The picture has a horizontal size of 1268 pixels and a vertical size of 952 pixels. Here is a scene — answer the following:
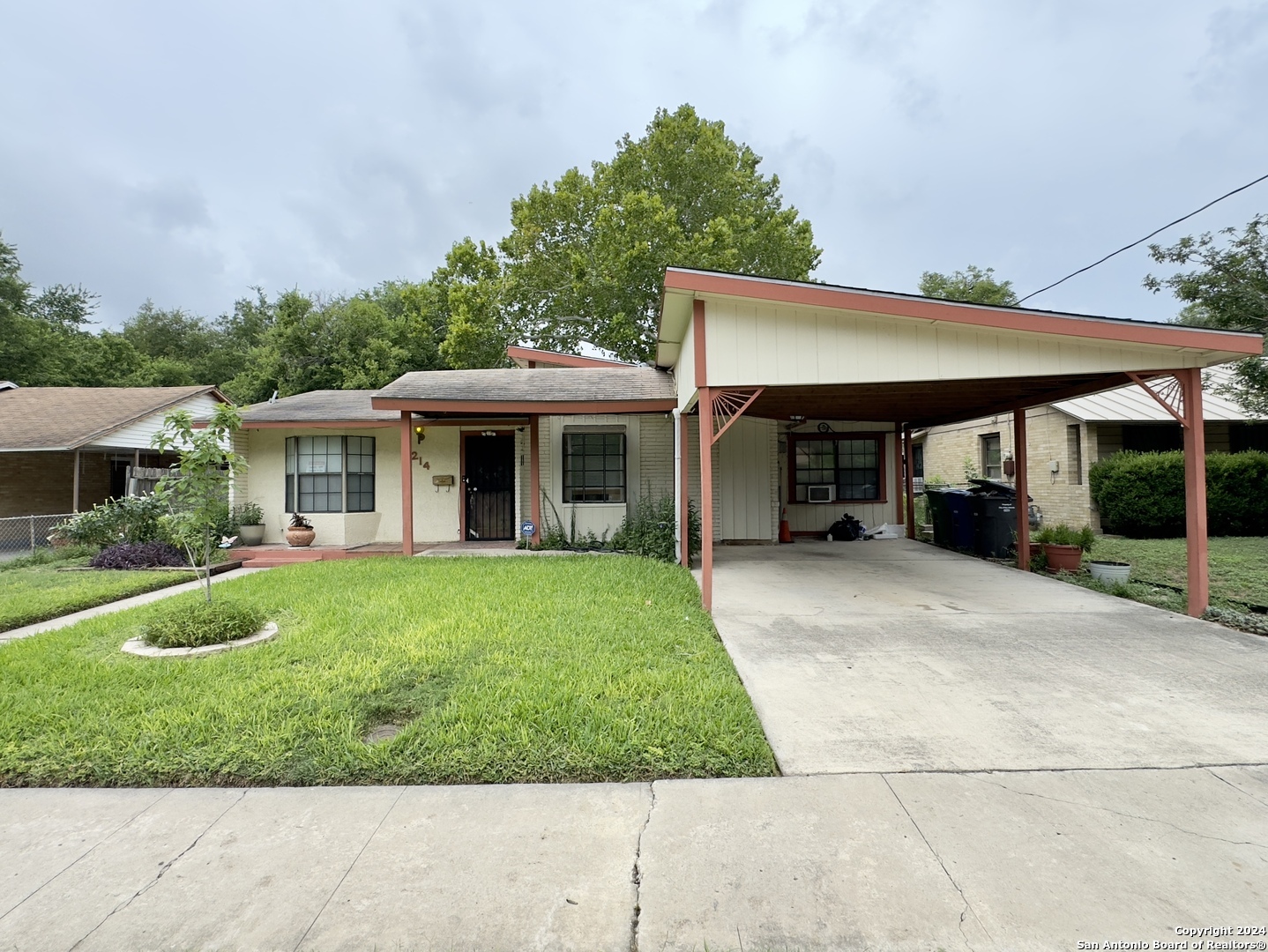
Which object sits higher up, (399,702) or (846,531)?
(846,531)

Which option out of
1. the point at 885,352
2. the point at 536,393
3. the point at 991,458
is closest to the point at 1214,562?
the point at 991,458

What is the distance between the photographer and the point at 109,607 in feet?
21.7

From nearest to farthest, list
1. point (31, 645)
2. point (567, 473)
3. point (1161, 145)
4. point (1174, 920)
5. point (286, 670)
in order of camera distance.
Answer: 1. point (1174, 920)
2. point (286, 670)
3. point (31, 645)
4. point (567, 473)
5. point (1161, 145)

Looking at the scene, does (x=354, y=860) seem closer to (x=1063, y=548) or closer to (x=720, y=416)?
(x=720, y=416)

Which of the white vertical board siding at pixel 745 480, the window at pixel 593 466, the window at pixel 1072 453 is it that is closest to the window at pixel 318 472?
the window at pixel 593 466

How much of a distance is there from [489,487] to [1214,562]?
12037 mm

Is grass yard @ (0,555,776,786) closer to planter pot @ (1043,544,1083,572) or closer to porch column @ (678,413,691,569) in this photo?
porch column @ (678,413,691,569)

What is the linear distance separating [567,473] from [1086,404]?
12026 millimetres

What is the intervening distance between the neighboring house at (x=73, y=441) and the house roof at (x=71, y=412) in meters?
0.02

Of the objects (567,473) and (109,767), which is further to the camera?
(567,473)

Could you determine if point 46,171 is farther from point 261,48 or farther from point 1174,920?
point 1174,920

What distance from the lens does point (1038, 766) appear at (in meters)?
2.98

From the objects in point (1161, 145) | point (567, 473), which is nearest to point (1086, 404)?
point (1161, 145)

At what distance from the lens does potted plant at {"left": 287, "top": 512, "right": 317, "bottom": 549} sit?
1016 cm
